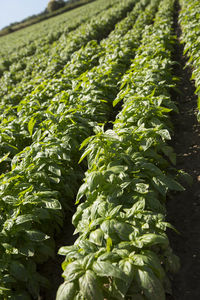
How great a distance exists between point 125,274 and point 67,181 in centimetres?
202

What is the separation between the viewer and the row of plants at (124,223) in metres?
1.75

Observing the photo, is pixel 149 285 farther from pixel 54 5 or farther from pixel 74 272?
pixel 54 5

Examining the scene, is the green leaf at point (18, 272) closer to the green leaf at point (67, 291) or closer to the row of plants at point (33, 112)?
the green leaf at point (67, 291)

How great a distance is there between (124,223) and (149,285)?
0.52 metres

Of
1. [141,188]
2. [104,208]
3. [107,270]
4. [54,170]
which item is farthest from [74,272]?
[54,170]

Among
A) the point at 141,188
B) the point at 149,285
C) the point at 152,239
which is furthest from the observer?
the point at 141,188

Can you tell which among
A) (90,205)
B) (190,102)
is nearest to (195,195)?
(90,205)

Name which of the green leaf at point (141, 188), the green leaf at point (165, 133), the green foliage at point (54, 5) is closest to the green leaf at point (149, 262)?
the green leaf at point (141, 188)

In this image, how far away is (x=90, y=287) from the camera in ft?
5.55

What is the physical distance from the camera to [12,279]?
2.20 meters

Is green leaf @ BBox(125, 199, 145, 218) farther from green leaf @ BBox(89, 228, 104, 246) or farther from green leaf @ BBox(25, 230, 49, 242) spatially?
green leaf @ BBox(25, 230, 49, 242)

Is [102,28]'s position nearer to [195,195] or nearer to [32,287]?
[195,195]

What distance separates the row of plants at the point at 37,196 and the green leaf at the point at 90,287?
62 centimetres

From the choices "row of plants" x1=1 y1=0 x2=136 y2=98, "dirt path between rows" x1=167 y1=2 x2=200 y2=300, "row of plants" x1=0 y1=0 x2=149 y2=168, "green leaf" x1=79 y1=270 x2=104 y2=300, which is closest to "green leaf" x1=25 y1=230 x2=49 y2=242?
"green leaf" x1=79 y1=270 x2=104 y2=300
